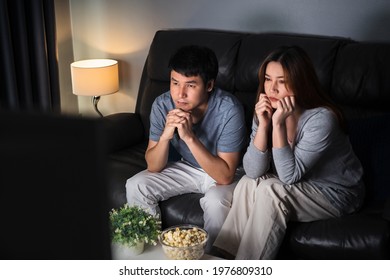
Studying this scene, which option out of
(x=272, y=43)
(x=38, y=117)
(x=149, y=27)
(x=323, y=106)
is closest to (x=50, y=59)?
(x=149, y=27)

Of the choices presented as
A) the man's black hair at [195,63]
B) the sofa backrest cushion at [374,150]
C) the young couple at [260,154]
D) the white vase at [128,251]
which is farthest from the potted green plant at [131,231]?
the sofa backrest cushion at [374,150]

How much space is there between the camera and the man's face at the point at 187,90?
6.86 feet

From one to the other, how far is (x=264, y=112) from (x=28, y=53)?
5.15ft

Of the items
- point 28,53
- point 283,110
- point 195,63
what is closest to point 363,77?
point 283,110

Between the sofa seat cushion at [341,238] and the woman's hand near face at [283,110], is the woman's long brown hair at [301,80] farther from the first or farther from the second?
the sofa seat cushion at [341,238]

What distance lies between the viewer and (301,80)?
6.38 feet

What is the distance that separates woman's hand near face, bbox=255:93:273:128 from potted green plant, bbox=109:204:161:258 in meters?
0.51

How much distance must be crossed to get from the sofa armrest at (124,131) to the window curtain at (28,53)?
15.0 inches

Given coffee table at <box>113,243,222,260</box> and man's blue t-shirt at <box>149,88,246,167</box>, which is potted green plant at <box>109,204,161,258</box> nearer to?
coffee table at <box>113,243,222,260</box>

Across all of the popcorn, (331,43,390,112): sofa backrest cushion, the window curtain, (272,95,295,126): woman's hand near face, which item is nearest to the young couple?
(272,95,295,126): woman's hand near face

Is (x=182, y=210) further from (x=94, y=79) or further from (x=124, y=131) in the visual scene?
(x=94, y=79)

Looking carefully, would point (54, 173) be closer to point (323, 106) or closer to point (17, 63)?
point (323, 106)

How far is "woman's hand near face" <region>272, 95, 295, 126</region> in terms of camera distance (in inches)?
74.2

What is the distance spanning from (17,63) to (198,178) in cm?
130
